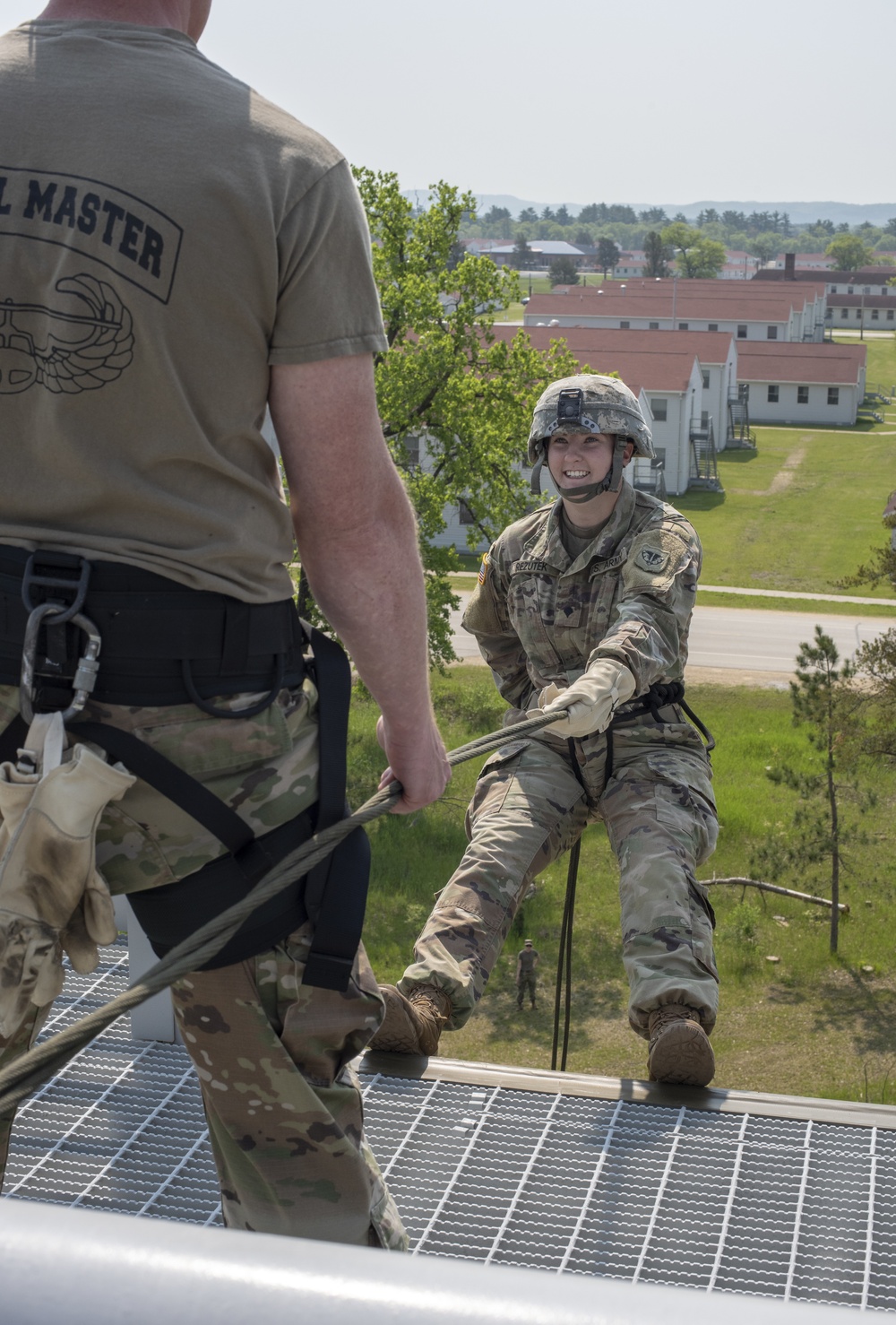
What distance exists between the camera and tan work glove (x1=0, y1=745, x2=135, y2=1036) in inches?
81.5

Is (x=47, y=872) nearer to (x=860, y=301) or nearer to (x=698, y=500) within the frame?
(x=698, y=500)

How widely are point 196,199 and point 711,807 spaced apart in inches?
123

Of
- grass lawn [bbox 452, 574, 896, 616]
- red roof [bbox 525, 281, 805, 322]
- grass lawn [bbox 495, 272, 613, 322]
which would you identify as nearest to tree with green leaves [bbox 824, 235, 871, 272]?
grass lawn [bbox 495, 272, 613, 322]

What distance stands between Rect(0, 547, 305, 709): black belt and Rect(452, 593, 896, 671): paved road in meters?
24.8

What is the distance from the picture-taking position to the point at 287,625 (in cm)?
233

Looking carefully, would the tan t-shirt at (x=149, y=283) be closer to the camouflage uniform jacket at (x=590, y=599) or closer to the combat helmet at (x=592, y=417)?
the camouflage uniform jacket at (x=590, y=599)

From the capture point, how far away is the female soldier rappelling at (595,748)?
13.6 feet

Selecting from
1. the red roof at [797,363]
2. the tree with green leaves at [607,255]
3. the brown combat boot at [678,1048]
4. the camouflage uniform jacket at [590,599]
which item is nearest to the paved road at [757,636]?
the camouflage uniform jacket at [590,599]

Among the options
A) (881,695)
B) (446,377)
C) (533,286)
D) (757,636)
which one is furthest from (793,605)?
(533,286)

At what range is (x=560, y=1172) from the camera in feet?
11.9

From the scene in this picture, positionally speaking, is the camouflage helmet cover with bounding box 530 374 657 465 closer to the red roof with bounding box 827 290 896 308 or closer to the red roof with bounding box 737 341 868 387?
the red roof with bounding box 737 341 868 387

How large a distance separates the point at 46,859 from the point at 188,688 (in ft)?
1.07

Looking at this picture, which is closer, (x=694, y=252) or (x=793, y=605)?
(x=793, y=605)

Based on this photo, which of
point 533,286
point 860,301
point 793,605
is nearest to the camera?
point 793,605
